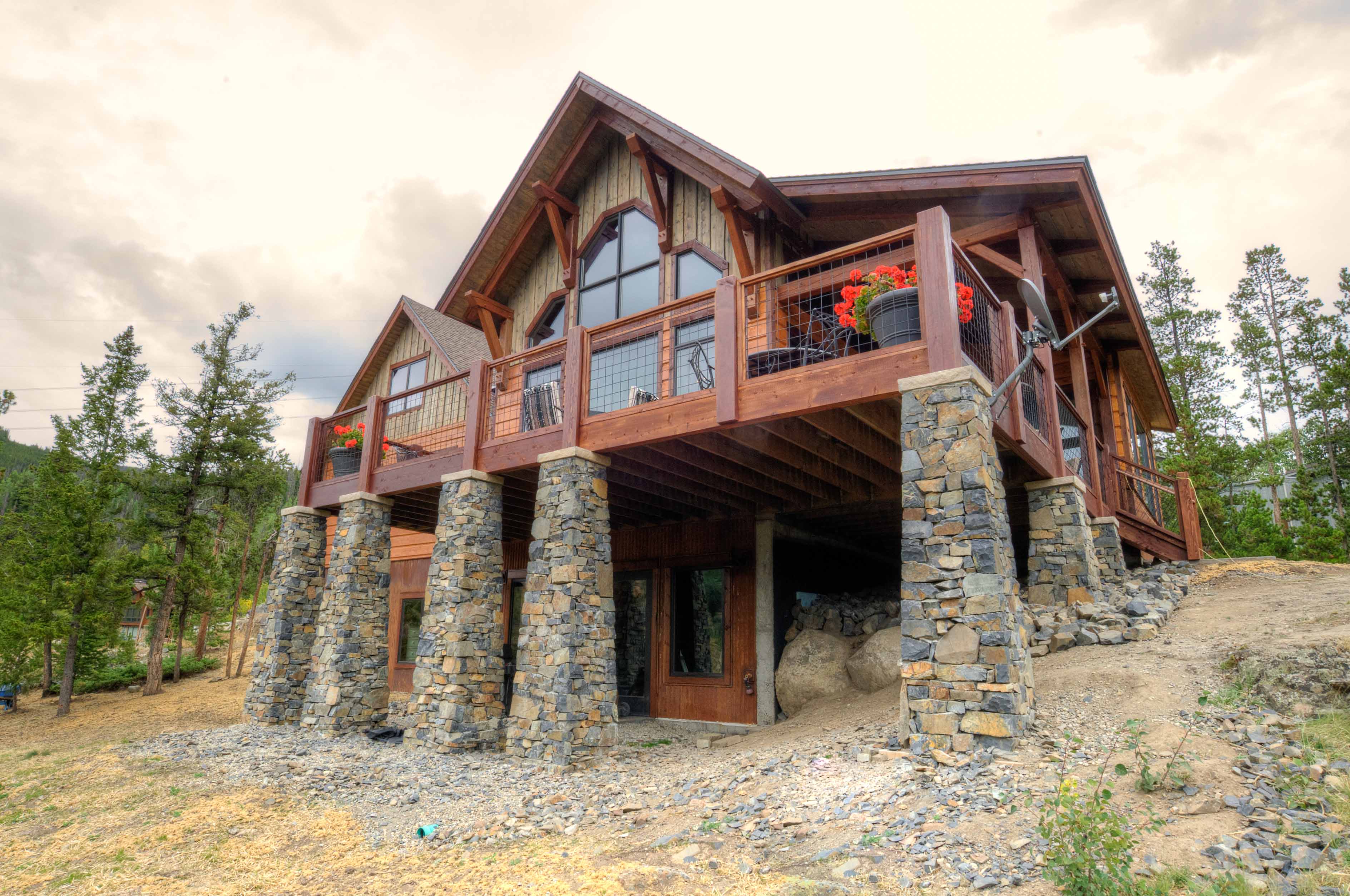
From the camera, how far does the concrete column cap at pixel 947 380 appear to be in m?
5.94

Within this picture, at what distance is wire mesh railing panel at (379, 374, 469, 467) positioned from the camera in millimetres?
14180

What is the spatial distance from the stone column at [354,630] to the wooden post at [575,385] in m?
4.41

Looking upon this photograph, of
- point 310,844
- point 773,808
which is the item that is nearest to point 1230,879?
point 773,808

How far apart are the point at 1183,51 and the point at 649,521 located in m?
13.8

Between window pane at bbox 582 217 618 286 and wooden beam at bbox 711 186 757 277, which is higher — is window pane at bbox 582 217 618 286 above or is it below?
above

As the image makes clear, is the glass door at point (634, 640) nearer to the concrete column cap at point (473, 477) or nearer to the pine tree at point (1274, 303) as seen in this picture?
the concrete column cap at point (473, 477)

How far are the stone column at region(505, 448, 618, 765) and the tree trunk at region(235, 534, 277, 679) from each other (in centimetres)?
1440

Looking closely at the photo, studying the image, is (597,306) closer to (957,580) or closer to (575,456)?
(575,456)

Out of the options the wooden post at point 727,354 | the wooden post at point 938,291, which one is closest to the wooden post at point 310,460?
the wooden post at point 727,354

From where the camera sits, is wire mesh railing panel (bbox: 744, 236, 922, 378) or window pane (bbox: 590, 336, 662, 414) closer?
wire mesh railing panel (bbox: 744, 236, 922, 378)

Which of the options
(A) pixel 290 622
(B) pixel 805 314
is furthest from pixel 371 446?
(B) pixel 805 314

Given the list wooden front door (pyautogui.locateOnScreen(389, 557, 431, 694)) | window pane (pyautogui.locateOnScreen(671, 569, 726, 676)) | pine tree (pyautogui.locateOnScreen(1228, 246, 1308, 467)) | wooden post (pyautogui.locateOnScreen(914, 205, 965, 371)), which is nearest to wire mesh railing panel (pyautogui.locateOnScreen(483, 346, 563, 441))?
window pane (pyautogui.locateOnScreen(671, 569, 726, 676))

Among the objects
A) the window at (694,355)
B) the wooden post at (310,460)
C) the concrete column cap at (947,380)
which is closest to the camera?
the concrete column cap at (947,380)

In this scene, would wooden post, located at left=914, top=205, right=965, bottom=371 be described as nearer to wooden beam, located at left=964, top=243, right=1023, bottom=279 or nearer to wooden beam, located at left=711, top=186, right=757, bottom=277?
wooden beam, located at left=964, top=243, right=1023, bottom=279
